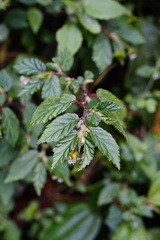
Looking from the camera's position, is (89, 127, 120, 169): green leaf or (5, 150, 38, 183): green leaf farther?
(5, 150, 38, 183): green leaf

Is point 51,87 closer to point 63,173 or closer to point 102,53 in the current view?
point 63,173

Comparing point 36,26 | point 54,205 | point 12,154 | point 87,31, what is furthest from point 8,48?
point 54,205

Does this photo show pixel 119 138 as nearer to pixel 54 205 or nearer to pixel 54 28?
pixel 54 205

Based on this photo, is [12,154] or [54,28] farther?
[54,28]

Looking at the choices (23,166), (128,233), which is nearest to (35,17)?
(23,166)

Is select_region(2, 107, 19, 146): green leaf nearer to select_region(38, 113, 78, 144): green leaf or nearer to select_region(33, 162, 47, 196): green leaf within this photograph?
select_region(33, 162, 47, 196): green leaf

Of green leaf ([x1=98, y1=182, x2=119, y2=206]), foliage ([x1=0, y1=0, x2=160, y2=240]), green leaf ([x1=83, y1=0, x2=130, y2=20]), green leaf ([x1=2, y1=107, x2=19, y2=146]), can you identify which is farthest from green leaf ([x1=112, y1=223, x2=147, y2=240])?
green leaf ([x1=83, y1=0, x2=130, y2=20])
